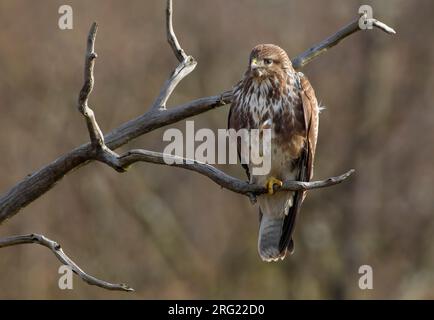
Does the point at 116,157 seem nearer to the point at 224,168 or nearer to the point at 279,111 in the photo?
the point at 279,111

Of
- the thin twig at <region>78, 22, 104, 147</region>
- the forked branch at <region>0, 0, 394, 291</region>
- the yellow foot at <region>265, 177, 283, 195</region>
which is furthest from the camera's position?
the yellow foot at <region>265, 177, 283, 195</region>

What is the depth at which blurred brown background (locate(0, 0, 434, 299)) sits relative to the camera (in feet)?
39.4

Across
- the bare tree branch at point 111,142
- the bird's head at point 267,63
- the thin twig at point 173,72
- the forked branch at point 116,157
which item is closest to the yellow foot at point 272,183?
the forked branch at point 116,157

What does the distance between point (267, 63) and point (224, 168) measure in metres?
6.31

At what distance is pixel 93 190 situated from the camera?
495 inches

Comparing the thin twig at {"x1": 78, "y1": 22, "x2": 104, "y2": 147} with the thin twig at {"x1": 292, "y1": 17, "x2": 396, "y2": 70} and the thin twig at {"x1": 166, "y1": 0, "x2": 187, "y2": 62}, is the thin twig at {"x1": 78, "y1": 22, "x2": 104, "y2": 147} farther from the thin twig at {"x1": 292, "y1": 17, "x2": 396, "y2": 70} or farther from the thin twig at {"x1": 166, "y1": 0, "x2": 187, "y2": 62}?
the thin twig at {"x1": 292, "y1": 17, "x2": 396, "y2": 70}

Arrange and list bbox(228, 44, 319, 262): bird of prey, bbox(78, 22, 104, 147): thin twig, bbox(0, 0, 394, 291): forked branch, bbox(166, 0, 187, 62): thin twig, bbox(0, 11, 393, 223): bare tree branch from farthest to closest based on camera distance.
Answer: bbox(228, 44, 319, 262): bird of prey → bbox(166, 0, 187, 62): thin twig → bbox(0, 11, 393, 223): bare tree branch → bbox(0, 0, 394, 291): forked branch → bbox(78, 22, 104, 147): thin twig

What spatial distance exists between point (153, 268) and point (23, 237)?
354 inches

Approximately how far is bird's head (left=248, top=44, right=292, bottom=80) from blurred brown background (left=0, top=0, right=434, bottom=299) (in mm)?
6178

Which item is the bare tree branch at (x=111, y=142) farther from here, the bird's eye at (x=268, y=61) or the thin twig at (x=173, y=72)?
the bird's eye at (x=268, y=61)

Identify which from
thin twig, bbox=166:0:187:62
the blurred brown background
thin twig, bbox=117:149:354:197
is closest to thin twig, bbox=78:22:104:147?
thin twig, bbox=117:149:354:197

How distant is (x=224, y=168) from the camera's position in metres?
12.0

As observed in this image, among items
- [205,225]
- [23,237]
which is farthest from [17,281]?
[23,237]

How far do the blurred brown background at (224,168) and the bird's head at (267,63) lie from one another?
6.18 meters
